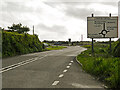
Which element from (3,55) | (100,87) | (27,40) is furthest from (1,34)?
(100,87)

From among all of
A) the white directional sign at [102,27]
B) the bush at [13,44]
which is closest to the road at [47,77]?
the bush at [13,44]

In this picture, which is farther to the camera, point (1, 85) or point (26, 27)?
point (26, 27)

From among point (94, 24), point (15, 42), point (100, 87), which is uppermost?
point (94, 24)

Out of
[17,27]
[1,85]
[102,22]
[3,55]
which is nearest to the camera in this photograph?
[1,85]

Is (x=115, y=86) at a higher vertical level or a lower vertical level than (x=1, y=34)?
lower

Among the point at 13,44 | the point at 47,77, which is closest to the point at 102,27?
the point at 13,44

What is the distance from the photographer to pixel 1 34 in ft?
65.6

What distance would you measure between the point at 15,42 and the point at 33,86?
1756 cm

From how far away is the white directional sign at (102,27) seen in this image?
22.3m

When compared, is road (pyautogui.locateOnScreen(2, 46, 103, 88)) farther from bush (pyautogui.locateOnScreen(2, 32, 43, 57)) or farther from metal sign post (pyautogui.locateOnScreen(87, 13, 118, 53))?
metal sign post (pyautogui.locateOnScreen(87, 13, 118, 53))

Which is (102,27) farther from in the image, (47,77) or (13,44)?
(47,77)

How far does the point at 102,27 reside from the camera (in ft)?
73.4

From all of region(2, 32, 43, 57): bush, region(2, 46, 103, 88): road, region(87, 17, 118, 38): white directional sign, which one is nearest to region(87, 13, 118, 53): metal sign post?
region(87, 17, 118, 38): white directional sign

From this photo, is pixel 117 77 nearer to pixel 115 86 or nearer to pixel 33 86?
pixel 115 86
